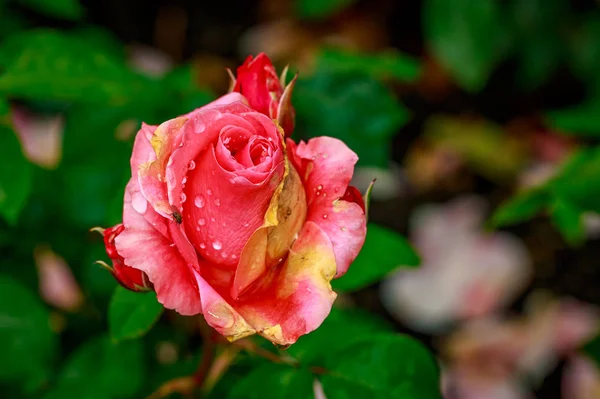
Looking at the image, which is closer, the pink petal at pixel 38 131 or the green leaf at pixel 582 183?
the green leaf at pixel 582 183

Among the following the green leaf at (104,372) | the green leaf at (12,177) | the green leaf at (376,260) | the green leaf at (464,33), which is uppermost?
the green leaf at (12,177)

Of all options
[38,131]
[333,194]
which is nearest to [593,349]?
[333,194]

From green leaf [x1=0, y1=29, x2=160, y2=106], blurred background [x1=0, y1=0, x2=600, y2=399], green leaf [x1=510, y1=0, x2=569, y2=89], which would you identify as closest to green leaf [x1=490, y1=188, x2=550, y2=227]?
blurred background [x1=0, y1=0, x2=600, y2=399]

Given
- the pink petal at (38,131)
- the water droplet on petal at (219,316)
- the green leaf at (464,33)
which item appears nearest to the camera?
the water droplet on petal at (219,316)

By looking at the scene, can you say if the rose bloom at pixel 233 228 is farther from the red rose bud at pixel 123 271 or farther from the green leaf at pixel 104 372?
the green leaf at pixel 104 372

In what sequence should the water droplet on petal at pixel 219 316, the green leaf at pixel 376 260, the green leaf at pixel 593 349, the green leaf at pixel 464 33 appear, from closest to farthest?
the water droplet on petal at pixel 219 316, the green leaf at pixel 376 260, the green leaf at pixel 593 349, the green leaf at pixel 464 33

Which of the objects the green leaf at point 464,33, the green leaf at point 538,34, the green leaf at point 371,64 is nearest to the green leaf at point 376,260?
the green leaf at point 371,64

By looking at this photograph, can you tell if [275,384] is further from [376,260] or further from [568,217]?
→ [568,217]

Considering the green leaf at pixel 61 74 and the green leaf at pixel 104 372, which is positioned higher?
the green leaf at pixel 61 74

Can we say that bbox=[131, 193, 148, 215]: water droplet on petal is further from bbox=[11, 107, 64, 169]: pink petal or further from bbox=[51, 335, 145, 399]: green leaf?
bbox=[11, 107, 64, 169]: pink petal
